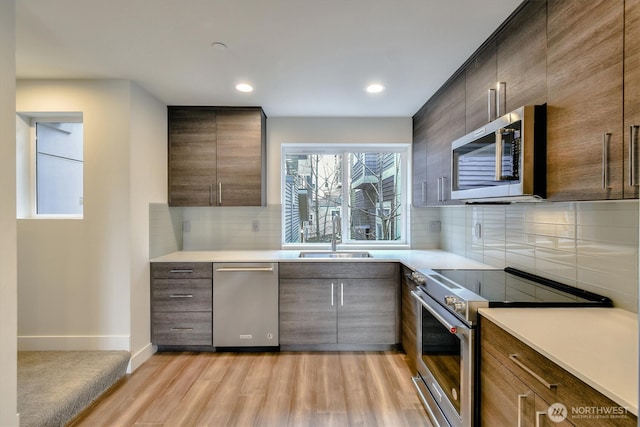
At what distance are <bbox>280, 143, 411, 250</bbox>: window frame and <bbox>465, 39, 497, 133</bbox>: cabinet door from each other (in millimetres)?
1379

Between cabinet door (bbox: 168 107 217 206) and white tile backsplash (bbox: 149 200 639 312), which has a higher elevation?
cabinet door (bbox: 168 107 217 206)

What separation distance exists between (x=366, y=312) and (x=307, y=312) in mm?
539

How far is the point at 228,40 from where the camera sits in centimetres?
181

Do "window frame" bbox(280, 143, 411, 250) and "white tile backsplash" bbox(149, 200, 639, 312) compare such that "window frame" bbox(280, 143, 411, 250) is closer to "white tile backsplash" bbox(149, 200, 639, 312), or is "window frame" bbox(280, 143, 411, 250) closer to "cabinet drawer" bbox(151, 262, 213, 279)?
"white tile backsplash" bbox(149, 200, 639, 312)

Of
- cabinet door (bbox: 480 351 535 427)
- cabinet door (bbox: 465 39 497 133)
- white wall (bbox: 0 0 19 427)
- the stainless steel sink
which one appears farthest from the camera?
the stainless steel sink

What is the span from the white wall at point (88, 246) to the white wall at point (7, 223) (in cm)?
89

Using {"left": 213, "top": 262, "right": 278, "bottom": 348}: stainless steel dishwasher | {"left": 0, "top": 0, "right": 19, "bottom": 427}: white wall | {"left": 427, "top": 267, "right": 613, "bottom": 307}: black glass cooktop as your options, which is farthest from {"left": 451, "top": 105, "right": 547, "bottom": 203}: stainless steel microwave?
{"left": 0, "top": 0, "right": 19, "bottom": 427}: white wall

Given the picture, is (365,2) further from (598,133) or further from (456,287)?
(456,287)

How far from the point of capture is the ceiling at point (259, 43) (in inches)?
60.6

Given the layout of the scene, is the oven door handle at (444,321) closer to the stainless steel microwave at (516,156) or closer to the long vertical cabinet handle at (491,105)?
the stainless steel microwave at (516,156)

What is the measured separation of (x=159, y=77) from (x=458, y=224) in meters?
2.95

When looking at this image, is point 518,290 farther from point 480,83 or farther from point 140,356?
point 140,356

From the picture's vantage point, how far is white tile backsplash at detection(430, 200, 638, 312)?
1.35 meters

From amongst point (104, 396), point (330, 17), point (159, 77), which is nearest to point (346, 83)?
point (330, 17)
